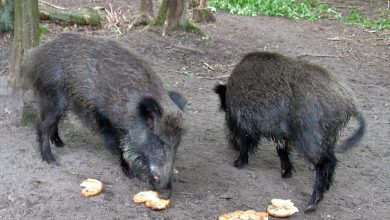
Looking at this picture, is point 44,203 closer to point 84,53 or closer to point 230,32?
point 84,53

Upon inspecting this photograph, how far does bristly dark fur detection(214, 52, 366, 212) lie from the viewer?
520cm

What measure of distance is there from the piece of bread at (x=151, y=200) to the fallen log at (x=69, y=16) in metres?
A: 6.70

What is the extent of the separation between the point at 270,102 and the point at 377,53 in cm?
682

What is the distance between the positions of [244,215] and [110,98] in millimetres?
1709

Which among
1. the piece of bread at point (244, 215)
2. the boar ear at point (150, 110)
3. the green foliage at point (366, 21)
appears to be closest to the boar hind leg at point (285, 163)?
the piece of bread at point (244, 215)

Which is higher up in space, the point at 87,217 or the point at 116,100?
the point at 116,100

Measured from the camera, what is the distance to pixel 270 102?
18.0ft

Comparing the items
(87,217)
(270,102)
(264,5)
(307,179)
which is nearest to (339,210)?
(307,179)

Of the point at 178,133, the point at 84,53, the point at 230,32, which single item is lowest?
the point at 230,32

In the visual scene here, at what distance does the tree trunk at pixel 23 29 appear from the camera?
6.41 metres

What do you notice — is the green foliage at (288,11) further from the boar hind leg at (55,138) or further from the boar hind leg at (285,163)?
the boar hind leg at (55,138)

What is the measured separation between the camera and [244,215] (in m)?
4.76

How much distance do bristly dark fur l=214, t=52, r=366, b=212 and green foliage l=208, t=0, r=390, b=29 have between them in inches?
347

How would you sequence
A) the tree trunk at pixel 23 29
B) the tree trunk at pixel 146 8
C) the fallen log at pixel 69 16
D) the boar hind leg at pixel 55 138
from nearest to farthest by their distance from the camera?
the boar hind leg at pixel 55 138 < the tree trunk at pixel 23 29 < the fallen log at pixel 69 16 < the tree trunk at pixel 146 8
